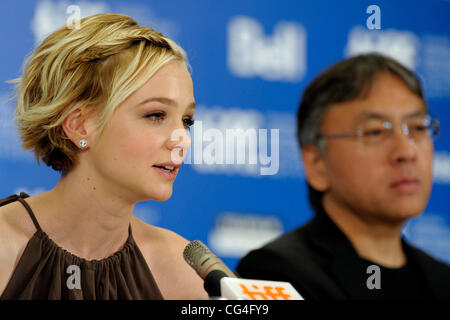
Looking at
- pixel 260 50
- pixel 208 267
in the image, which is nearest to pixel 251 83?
pixel 260 50

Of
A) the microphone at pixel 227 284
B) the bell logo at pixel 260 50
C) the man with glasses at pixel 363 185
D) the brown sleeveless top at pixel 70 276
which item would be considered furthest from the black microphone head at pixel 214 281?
the bell logo at pixel 260 50

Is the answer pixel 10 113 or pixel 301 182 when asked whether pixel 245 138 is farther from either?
pixel 10 113

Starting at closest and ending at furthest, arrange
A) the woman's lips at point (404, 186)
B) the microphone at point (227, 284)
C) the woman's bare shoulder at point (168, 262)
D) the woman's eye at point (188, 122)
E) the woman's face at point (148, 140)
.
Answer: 1. the microphone at point (227, 284)
2. the woman's lips at point (404, 186)
3. the woman's face at point (148, 140)
4. the woman's eye at point (188, 122)
5. the woman's bare shoulder at point (168, 262)

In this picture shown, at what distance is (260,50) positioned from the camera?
6.40ft

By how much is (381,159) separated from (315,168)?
18 centimetres

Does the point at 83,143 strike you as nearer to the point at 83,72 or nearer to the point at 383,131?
the point at 83,72

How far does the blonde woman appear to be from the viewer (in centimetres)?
170

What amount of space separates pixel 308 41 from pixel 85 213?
892 mm

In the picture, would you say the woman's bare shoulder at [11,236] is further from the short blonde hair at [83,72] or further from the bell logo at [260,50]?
the bell logo at [260,50]

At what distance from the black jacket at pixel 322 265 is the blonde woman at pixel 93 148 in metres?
0.34

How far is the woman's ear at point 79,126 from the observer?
177 cm

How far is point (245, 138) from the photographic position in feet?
6.17
